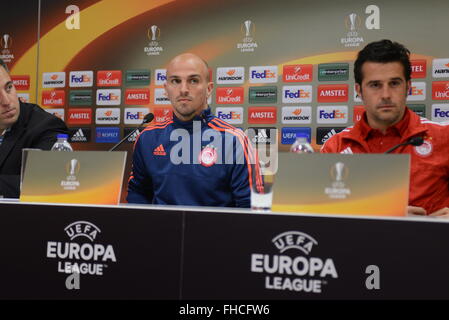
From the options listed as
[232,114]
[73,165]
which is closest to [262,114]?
[232,114]

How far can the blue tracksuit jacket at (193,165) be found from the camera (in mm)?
2000

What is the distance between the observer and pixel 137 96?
3363 millimetres

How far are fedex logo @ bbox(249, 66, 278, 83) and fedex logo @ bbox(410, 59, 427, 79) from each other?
855mm

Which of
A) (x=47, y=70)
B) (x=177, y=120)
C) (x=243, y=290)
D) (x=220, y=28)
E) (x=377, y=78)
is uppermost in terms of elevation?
(x=220, y=28)

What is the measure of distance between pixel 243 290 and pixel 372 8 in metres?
2.45

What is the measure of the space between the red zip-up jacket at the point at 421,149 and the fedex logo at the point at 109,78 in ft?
6.62

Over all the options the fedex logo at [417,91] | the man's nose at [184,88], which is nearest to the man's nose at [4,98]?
the man's nose at [184,88]

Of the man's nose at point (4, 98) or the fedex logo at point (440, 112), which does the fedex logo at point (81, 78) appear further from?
the fedex logo at point (440, 112)

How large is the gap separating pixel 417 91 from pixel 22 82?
2.88 metres

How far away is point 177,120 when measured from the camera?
2227 mm

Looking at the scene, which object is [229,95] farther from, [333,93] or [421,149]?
[421,149]

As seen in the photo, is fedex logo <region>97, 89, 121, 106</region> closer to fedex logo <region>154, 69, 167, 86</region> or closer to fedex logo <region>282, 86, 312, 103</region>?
fedex logo <region>154, 69, 167, 86</region>
